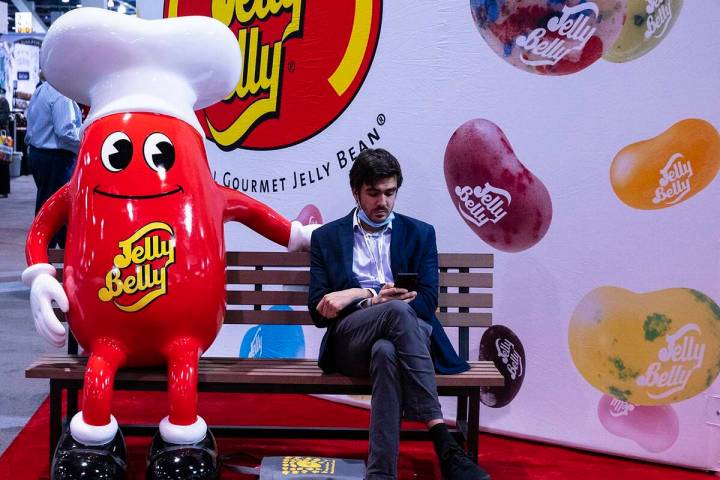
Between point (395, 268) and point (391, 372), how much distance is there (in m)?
0.45

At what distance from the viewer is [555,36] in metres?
3.54

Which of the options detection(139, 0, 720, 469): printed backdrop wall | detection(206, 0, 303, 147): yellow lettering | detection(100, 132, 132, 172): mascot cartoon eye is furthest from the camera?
detection(206, 0, 303, 147): yellow lettering

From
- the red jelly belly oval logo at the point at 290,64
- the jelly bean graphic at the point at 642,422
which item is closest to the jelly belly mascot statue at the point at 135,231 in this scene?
the red jelly belly oval logo at the point at 290,64

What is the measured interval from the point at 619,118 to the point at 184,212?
171 cm

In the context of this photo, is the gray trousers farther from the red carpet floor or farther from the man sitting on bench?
the red carpet floor

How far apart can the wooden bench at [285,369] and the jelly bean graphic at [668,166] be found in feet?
2.05

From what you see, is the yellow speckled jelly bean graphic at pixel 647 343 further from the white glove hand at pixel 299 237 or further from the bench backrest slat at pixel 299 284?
the white glove hand at pixel 299 237

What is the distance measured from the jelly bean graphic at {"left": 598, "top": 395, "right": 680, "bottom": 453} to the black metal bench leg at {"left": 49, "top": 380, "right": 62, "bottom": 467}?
2076mm

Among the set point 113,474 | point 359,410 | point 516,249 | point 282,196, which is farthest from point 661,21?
point 113,474

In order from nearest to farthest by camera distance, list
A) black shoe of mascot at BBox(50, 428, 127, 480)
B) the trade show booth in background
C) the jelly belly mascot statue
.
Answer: black shoe of mascot at BBox(50, 428, 127, 480), the jelly belly mascot statue, the trade show booth in background

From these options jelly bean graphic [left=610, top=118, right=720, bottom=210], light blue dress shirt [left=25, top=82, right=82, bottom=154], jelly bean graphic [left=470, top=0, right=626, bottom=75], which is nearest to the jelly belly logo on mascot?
jelly bean graphic [left=470, top=0, right=626, bottom=75]

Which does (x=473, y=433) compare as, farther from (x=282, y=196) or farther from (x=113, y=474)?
(x=282, y=196)

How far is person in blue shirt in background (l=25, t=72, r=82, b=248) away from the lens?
20.5 feet

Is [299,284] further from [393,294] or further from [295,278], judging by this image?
[393,294]
